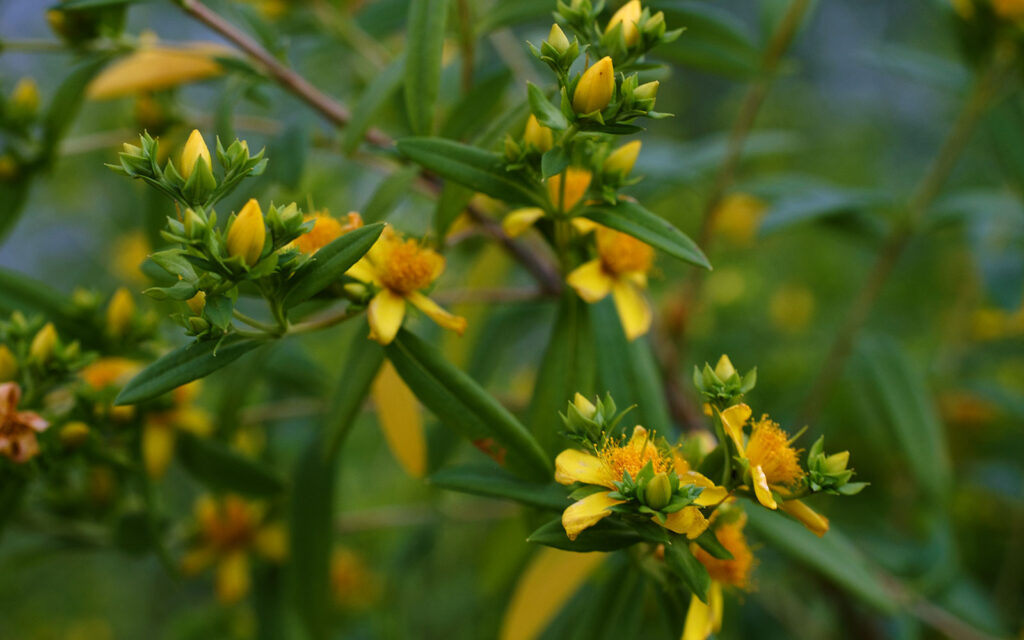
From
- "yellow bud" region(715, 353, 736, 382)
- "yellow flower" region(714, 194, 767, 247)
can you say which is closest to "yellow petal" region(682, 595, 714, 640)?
"yellow bud" region(715, 353, 736, 382)

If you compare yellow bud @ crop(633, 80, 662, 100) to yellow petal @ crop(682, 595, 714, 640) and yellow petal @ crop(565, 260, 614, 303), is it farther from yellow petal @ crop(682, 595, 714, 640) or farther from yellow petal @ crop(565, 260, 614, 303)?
yellow petal @ crop(682, 595, 714, 640)

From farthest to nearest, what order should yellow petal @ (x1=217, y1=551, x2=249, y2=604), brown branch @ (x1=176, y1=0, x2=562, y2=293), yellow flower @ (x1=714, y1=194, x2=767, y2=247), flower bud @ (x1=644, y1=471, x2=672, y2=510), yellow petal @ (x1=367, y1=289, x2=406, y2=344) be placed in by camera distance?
yellow flower @ (x1=714, y1=194, x2=767, y2=247) → yellow petal @ (x1=217, y1=551, x2=249, y2=604) → brown branch @ (x1=176, y1=0, x2=562, y2=293) → yellow petal @ (x1=367, y1=289, x2=406, y2=344) → flower bud @ (x1=644, y1=471, x2=672, y2=510)

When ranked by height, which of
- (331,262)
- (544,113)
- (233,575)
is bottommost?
(233,575)

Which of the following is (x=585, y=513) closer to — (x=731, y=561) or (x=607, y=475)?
(x=607, y=475)

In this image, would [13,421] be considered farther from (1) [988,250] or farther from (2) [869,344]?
(1) [988,250]

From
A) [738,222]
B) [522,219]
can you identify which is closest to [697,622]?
[522,219]

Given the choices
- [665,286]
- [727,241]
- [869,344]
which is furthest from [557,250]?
[727,241]
